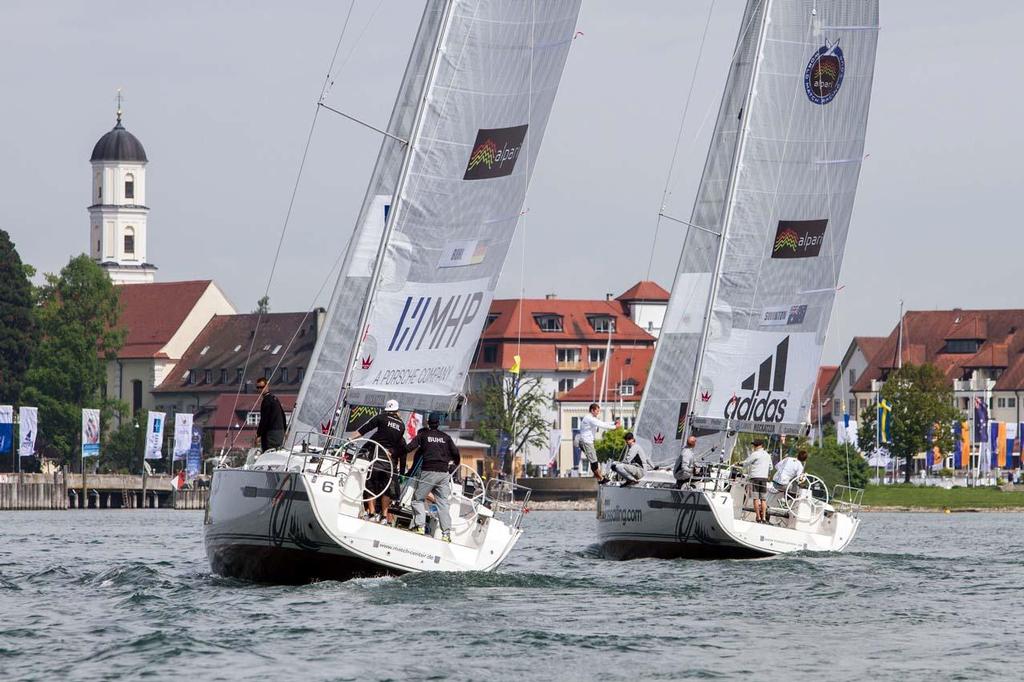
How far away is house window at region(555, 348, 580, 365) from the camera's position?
147750 mm

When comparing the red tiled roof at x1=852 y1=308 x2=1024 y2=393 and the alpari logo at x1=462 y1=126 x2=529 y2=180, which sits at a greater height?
the red tiled roof at x1=852 y1=308 x2=1024 y2=393

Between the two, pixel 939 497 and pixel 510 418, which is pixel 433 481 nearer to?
pixel 939 497

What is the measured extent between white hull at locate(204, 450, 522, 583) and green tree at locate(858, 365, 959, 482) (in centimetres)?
8735

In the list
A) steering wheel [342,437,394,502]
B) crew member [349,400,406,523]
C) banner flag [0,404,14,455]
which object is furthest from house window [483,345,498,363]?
steering wheel [342,437,394,502]

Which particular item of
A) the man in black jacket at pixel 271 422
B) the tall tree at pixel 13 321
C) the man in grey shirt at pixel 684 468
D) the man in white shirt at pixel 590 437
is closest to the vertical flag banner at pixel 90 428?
the tall tree at pixel 13 321

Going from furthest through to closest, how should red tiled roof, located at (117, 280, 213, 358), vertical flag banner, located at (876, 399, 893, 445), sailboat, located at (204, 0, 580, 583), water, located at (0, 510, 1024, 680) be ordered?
red tiled roof, located at (117, 280, 213, 358) < vertical flag banner, located at (876, 399, 893, 445) < sailboat, located at (204, 0, 580, 583) < water, located at (0, 510, 1024, 680)

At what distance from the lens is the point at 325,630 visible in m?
21.7

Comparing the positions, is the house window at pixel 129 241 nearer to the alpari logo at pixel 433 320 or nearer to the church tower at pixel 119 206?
the church tower at pixel 119 206

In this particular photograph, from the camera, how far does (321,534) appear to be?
80.6 feet

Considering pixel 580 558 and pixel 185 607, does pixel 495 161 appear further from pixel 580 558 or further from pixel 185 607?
pixel 580 558

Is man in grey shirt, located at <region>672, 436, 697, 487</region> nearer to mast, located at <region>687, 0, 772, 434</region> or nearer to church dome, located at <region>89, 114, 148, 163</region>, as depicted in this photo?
mast, located at <region>687, 0, 772, 434</region>

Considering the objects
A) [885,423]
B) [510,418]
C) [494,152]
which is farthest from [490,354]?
[494,152]

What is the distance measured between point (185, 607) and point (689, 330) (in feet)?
50.5

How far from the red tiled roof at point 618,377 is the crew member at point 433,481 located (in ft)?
351
